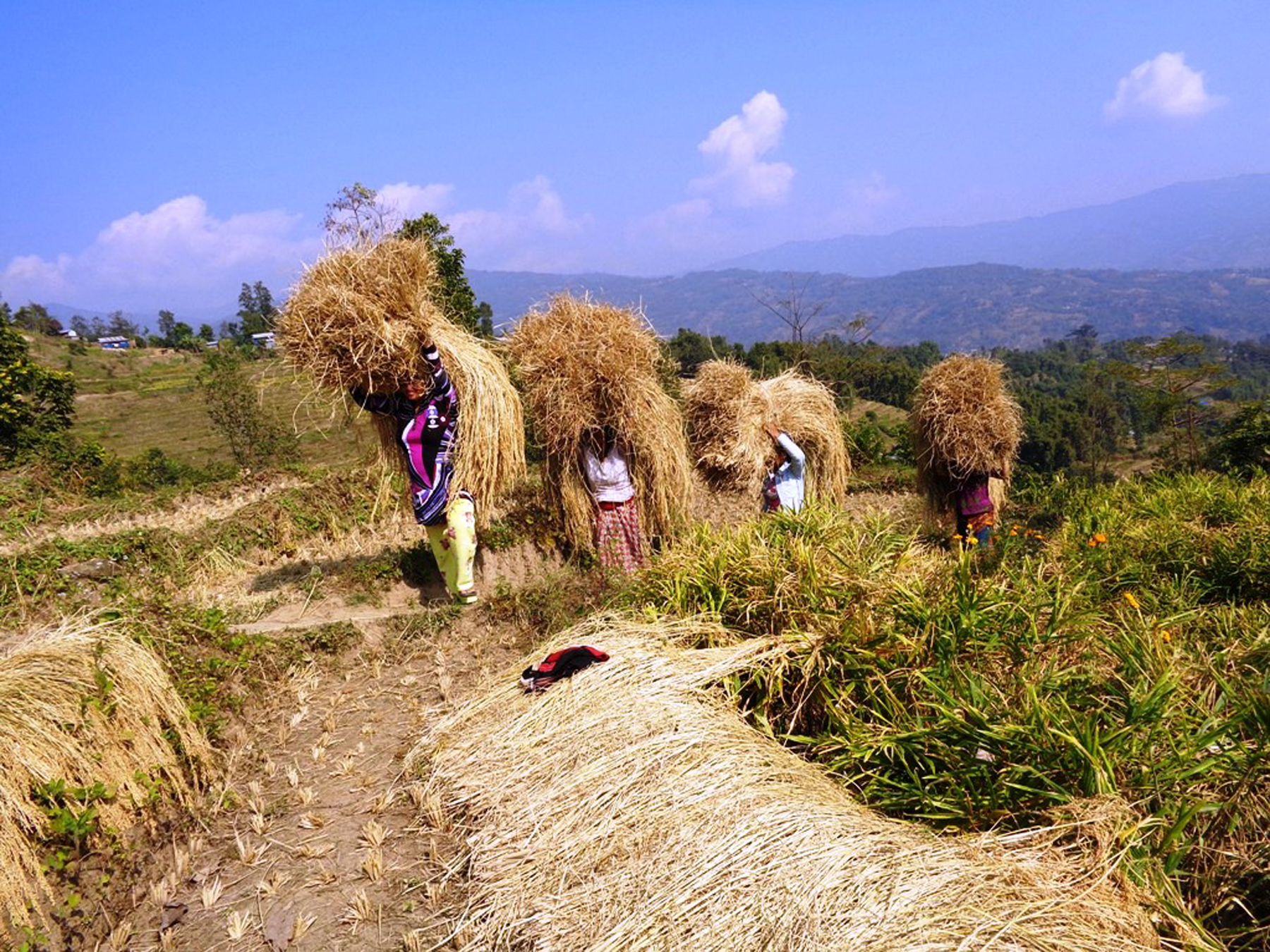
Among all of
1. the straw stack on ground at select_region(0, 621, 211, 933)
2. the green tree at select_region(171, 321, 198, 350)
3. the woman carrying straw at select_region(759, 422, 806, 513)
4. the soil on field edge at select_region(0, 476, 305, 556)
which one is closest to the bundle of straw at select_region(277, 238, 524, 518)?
the woman carrying straw at select_region(759, 422, 806, 513)

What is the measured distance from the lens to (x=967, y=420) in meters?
6.30

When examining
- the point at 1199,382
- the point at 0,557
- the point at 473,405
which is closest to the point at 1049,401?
the point at 1199,382

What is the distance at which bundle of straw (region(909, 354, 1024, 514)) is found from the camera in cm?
632

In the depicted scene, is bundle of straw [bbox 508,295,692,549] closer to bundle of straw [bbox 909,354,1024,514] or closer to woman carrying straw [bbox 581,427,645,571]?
woman carrying straw [bbox 581,427,645,571]

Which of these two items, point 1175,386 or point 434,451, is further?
point 1175,386

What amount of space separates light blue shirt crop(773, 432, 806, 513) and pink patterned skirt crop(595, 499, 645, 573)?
1.13 m

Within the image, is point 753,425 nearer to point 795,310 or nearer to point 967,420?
point 967,420

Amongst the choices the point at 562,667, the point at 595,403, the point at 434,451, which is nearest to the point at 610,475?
the point at 595,403

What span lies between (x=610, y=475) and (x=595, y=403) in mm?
567

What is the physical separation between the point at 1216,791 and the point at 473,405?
4562mm

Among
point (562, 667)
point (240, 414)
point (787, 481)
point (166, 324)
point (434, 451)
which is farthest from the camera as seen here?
point (166, 324)

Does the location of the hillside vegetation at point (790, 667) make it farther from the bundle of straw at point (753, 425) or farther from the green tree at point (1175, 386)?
the green tree at point (1175, 386)

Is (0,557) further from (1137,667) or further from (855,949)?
(1137,667)

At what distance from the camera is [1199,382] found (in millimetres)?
16828
